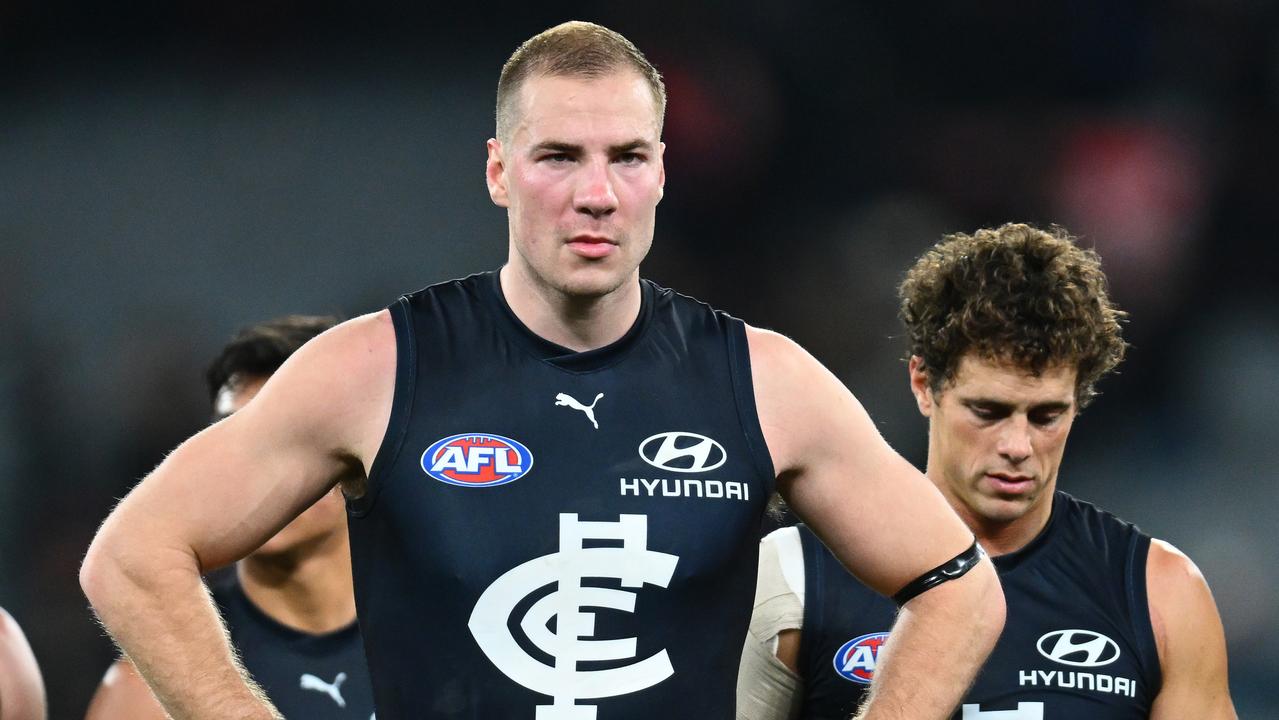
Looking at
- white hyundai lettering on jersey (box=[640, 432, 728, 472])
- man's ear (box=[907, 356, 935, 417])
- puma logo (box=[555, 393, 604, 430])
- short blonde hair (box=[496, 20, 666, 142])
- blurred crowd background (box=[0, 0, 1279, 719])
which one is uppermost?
blurred crowd background (box=[0, 0, 1279, 719])

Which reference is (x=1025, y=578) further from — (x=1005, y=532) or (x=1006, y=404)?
(x=1006, y=404)

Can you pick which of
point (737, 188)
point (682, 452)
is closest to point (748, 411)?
point (682, 452)

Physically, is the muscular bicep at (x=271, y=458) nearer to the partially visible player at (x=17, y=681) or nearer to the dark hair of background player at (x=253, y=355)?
the partially visible player at (x=17, y=681)

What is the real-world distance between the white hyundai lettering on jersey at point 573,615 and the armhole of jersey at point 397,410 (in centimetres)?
29

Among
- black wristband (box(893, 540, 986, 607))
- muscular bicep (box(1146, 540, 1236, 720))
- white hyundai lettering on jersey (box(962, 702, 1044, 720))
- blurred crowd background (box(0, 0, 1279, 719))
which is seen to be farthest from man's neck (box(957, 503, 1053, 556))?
blurred crowd background (box(0, 0, 1279, 719))

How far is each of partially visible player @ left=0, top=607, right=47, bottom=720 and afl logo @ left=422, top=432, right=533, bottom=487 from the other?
7.27ft

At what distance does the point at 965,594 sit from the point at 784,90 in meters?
6.17

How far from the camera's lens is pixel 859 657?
366 cm

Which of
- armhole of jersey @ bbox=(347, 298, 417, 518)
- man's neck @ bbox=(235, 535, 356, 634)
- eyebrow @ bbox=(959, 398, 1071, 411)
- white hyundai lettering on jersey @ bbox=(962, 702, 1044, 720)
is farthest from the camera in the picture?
man's neck @ bbox=(235, 535, 356, 634)

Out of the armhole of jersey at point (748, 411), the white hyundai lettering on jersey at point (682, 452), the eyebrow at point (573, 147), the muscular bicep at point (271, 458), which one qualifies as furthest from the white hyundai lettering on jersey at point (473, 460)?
the eyebrow at point (573, 147)

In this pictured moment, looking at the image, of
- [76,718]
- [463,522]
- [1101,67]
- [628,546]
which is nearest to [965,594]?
[628,546]

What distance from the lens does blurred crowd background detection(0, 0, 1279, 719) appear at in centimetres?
796

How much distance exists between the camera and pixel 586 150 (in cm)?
286

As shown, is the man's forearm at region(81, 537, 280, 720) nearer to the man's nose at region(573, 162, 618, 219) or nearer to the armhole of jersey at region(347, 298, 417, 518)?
the armhole of jersey at region(347, 298, 417, 518)
